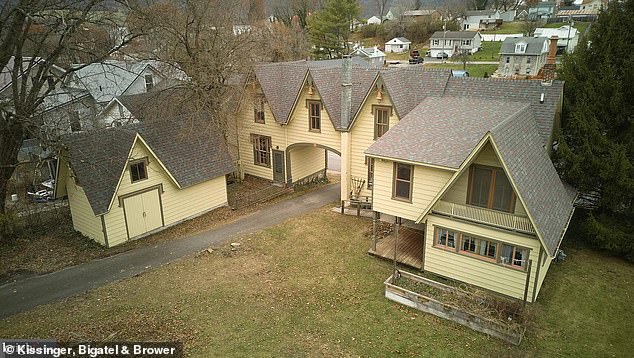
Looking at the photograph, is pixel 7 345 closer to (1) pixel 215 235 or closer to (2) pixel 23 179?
(1) pixel 215 235

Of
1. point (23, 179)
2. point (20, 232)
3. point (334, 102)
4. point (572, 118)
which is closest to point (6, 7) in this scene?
point (20, 232)

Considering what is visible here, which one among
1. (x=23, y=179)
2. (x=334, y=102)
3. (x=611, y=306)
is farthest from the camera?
(x=23, y=179)

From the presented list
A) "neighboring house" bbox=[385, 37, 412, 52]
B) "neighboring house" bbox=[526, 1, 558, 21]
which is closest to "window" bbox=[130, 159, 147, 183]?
"neighboring house" bbox=[385, 37, 412, 52]

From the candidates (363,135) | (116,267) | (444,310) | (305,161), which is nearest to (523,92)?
(363,135)

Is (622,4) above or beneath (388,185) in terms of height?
above

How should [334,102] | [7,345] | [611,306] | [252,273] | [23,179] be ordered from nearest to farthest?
1. [7,345]
2. [611,306]
3. [252,273]
4. [334,102]
5. [23,179]
